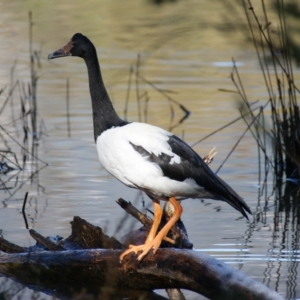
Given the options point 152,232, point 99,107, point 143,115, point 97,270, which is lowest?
point 143,115

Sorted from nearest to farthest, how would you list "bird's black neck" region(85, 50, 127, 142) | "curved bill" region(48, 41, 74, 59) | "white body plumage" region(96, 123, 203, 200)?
1. "white body plumage" region(96, 123, 203, 200)
2. "bird's black neck" region(85, 50, 127, 142)
3. "curved bill" region(48, 41, 74, 59)

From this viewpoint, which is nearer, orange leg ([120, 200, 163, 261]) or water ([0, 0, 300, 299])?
orange leg ([120, 200, 163, 261])

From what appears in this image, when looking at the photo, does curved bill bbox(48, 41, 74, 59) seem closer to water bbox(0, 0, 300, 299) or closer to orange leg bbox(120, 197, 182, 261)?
water bbox(0, 0, 300, 299)

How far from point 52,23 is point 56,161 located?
7.76 metres

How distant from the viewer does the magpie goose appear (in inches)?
216

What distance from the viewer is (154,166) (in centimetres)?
553

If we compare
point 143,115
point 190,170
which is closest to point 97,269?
point 190,170

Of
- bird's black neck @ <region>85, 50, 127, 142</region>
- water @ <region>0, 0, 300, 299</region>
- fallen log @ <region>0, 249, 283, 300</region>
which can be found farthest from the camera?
water @ <region>0, 0, 300, 299</region>

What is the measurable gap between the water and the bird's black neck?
67cm

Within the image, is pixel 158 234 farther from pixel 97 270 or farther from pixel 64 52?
pixel 64 52

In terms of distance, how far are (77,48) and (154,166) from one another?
1.26 m

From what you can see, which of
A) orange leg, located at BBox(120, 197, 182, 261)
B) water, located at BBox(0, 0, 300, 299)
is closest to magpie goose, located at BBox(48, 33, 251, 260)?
orange leg, located at BBox(120, 197, 182, 261)

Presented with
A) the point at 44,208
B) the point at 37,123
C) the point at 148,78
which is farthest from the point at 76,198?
the point at 148,78

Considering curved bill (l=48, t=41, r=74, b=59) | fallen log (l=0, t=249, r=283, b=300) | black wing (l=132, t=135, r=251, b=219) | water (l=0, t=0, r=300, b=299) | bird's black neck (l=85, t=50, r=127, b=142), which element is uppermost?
curved bill (l=48, t=41, r=74, b=59)
